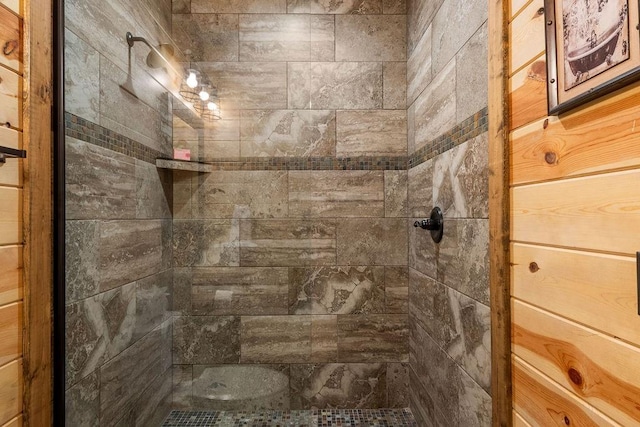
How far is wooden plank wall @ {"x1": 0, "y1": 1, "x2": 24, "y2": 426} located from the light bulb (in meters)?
0.96

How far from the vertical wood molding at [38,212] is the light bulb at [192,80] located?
85 cm

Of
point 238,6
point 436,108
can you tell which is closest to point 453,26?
point 436,108

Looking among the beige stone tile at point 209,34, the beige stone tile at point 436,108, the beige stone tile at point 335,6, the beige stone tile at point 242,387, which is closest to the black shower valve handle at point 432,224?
the beige stone tile at point 436,108

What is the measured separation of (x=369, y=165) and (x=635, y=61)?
1426 millimetres

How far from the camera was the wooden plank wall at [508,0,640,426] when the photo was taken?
0.56 metres

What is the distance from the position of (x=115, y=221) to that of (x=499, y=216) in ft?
4.83

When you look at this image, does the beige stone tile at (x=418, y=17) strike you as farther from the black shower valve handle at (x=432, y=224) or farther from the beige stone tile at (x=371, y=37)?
the black shower valve handle at (x=432, y=224)

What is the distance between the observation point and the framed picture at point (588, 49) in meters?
0.54

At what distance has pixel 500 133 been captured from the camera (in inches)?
36.4

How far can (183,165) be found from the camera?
183 cm

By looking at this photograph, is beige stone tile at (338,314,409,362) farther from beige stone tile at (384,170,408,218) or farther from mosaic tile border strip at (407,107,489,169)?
mosaic tile border strip at (407,107,489,169)

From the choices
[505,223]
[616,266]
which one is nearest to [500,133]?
[505,223]

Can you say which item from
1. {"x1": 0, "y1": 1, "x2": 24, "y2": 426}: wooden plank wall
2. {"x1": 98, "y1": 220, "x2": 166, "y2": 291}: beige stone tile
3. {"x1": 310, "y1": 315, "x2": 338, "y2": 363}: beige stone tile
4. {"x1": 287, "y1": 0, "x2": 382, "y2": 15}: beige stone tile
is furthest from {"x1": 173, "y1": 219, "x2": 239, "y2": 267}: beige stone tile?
{"x1": 287, "y1": 0, "x2": 382, "y2": 15}: beige stone tile

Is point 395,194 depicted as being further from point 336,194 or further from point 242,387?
point 242,387
